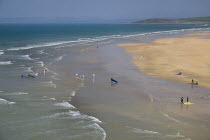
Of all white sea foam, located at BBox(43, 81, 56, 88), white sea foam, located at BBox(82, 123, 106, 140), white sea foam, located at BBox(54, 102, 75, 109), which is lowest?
white sea foam, located at BBox(82, 123, 106, 140)

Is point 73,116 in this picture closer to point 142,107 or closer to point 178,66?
point 142,107

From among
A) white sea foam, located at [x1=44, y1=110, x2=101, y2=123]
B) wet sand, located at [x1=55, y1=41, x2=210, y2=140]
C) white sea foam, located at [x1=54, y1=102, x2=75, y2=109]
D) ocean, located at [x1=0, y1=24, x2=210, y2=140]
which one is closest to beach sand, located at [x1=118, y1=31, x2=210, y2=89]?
wet sand, located at [x1=55, y1=41, x2=210, y2=140]

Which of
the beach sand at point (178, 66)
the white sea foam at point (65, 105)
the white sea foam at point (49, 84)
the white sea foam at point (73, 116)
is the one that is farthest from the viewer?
the beach sand at point (178, 66)

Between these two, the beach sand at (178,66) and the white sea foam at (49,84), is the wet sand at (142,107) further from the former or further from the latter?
the white sea foam at (49,84)

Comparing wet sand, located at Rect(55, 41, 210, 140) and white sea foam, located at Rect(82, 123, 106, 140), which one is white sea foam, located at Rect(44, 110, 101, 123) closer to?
wet sand, located at Rect(55, 41, 210, 140)

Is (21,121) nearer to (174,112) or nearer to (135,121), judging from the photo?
(135,121)

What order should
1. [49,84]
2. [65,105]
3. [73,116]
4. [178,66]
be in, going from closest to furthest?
1. [73,116]
2. [65,105]
3. [49,84]
4. [178,66]

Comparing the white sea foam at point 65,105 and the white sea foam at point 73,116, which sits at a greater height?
the white sea foam at point 65,105

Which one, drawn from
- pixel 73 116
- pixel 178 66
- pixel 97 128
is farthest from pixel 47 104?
pixel 178 66

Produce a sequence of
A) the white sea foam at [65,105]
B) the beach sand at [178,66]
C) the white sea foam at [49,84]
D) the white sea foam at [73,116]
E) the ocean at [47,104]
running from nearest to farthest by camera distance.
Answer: the ocean at [47,104], the white sea foam at [73,116], the white sea foam at [65,105], the white sea foam at [49,84], the beach sand at [178,66]

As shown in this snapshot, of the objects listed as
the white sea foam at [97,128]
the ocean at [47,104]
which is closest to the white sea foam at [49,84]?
the ocean at [47,104]

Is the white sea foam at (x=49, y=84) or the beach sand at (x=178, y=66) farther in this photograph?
the beach sand at (x=178, y=66)

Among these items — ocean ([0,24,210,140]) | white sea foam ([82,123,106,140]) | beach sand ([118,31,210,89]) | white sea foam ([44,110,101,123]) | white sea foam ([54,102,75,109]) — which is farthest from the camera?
beach sand ([118,31,210,89])
